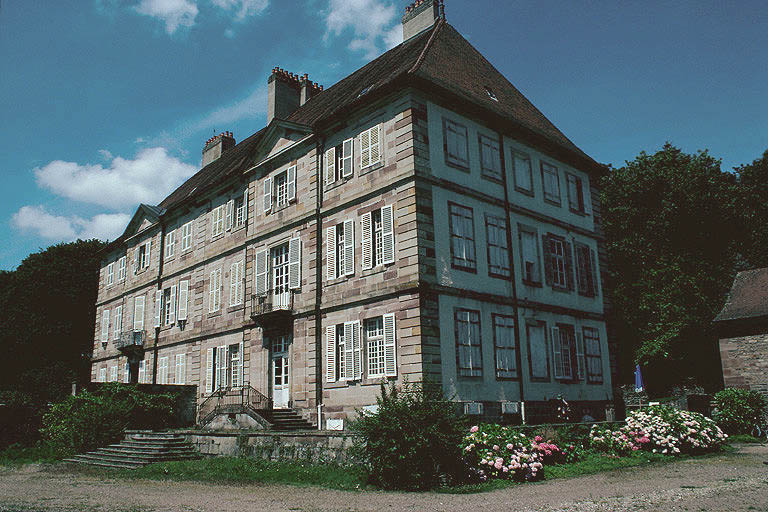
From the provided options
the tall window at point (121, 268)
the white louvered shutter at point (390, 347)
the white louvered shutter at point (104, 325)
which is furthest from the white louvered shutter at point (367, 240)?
the white louvered shutter at point (104, 325)

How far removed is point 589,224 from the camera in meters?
22.9

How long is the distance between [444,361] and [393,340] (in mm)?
Result: 1402

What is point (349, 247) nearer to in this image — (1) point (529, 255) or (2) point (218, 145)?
(1) point (529, 255)

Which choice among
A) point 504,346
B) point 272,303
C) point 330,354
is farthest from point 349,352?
point 504,346

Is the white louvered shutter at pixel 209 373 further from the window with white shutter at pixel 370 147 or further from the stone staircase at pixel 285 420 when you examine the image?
the window with white shutter at pixel 370 147

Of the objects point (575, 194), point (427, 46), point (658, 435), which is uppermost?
point (427, 46)

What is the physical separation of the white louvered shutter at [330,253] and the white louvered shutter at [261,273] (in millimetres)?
3360

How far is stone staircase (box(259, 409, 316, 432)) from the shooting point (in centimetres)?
1792

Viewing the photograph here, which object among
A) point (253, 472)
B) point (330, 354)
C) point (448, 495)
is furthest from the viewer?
point (330, 354)

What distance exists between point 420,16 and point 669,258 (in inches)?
711

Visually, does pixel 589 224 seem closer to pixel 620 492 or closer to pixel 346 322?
pixel 346 322

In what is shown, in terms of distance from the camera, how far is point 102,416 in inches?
743

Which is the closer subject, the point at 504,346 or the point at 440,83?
the point at 504,346

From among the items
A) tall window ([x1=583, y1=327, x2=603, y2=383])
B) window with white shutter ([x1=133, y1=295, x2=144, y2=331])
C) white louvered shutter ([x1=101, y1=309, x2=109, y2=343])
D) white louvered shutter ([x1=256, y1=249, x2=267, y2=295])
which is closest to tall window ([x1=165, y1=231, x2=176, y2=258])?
window with white shutter ([x1=133, y1=295, x2=144, y2=331])
